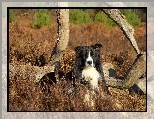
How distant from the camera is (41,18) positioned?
1192 cm

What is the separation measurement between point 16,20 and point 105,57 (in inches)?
49.9

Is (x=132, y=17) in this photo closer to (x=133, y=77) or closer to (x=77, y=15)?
(x=77, y=15)

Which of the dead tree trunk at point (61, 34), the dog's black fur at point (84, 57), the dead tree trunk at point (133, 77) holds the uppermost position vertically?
the dead tree trunk at point (61, 34)

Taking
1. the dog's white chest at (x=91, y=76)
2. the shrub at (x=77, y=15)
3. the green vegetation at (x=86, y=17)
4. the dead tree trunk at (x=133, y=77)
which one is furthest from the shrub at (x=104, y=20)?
the dog's white chest at (x=91, y=76)

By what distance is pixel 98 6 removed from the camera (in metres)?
11.8

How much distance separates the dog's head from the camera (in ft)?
37.8

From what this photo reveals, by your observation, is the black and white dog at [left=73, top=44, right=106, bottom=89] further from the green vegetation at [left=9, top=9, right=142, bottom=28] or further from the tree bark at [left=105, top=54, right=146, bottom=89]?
the green vegetation at [left=9, top=9, right=142, bottom=28]

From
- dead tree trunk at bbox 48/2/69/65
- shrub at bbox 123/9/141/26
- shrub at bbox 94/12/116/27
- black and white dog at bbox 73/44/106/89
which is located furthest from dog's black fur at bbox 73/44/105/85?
shrub at bbox 123/9/141/26

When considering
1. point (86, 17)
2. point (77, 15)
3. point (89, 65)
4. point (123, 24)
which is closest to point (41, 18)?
point (77, 15)

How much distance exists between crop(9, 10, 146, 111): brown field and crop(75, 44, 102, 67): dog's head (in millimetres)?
97

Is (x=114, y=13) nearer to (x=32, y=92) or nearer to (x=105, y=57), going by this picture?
(x=105, y=57)

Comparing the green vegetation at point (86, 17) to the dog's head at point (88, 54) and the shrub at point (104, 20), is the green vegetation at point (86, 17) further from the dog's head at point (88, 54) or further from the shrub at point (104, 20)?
the dog's head at point (88, 54)

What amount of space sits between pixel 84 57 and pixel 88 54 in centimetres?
8

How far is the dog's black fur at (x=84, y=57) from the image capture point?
38.1 feet
